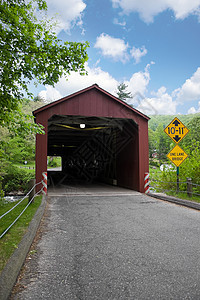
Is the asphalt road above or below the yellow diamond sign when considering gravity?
below

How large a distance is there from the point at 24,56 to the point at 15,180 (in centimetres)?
1634

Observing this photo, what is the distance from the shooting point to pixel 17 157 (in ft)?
61.4

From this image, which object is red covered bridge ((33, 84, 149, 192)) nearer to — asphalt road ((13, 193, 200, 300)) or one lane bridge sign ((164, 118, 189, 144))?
one lane bridge sign ((164, 118, 189, 144))

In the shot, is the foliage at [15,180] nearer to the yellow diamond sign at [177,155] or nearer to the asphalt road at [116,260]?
the yellow diamond sign at [177,155]

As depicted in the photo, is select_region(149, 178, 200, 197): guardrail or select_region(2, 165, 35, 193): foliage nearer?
select_region(149, 178, 200, 197): guardrail

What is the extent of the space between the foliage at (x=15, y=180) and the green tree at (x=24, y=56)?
47.6 feet

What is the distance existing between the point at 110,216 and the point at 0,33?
496cm

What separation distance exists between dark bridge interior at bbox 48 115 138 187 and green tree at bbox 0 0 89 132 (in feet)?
21.2

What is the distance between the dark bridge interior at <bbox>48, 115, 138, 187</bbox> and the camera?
1298 cm

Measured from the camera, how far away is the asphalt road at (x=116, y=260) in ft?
8.00

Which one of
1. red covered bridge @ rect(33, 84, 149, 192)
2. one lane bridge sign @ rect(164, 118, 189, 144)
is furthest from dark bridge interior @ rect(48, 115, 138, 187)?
one lane bridge sign @ rect(164, 118, 189, 144)

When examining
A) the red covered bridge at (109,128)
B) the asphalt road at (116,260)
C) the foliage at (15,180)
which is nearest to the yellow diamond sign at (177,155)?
the red covered bridge at (109,128)

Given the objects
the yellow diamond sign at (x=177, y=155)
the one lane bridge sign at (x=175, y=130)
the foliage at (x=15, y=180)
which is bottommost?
the foliage at (x=15, y=180)

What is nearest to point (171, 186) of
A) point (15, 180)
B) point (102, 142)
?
point (102, 142)
